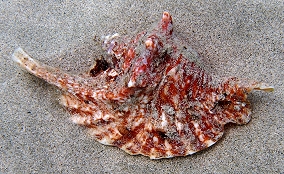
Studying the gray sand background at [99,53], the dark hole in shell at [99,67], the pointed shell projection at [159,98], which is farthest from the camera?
the dark hole in shell at [99,67]

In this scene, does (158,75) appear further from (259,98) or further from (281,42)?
(281,42)

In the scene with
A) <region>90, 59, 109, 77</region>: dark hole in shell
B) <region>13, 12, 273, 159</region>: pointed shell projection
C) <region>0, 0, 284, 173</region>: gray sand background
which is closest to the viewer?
<region>13, 12, 273, 159</region>: pointed shell projection

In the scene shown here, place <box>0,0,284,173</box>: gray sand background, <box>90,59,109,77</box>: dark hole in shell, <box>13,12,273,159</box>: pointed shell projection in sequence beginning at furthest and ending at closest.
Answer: <box>90,59,109,77</box>: dark hole in shell, <box>0,0,284,173</box>: gray sand background, <box>13,12,273,159</box>: pointed shell projection

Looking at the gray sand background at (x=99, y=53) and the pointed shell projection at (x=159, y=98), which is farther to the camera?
the gray sand background at (x=99, y=53)

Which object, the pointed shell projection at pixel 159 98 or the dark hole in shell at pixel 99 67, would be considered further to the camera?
the dark hole in shell at pixel 99 67

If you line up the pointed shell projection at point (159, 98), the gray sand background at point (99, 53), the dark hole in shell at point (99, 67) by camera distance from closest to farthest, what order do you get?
1. the pointed shell projection at point (159, 98)
2. the gray sand background at point (99, 53)
3. the dark hole in shell at point (99, 67)
